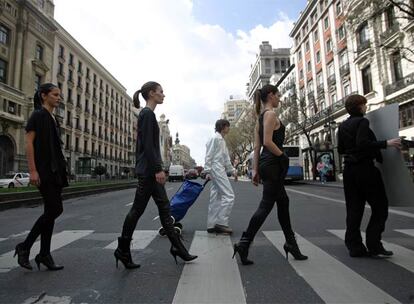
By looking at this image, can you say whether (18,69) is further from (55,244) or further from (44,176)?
(44,176)

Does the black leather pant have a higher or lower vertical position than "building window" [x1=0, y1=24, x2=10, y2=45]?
lower

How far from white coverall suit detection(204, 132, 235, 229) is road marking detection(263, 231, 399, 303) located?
68.1 inches

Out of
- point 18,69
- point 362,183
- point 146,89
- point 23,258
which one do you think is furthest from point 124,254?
point 18,69

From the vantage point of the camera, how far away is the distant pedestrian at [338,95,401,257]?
3701 mm

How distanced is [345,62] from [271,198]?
35.0 meters

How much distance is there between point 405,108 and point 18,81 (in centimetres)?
3614

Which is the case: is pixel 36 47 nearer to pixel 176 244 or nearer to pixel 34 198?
pixel 34 198

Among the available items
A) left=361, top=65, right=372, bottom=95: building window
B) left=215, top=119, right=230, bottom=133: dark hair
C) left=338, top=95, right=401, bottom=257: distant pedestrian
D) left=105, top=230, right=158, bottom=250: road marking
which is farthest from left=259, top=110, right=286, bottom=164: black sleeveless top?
left=361, top=65, right=372, bottom=95: building window

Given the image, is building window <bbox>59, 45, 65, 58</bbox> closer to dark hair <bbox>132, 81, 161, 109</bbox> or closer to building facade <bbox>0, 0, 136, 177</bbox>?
building facade <bbox>0, 0, 136, 177</bbox>

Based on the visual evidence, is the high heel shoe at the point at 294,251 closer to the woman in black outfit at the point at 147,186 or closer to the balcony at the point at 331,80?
the woman in black outfit at the point at 147,186

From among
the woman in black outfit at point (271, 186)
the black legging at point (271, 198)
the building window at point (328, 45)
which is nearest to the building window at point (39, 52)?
the building window at point (328, 45)

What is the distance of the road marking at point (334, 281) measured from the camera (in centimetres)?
250

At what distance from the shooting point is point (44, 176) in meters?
3.34

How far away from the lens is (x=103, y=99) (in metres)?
61.8
